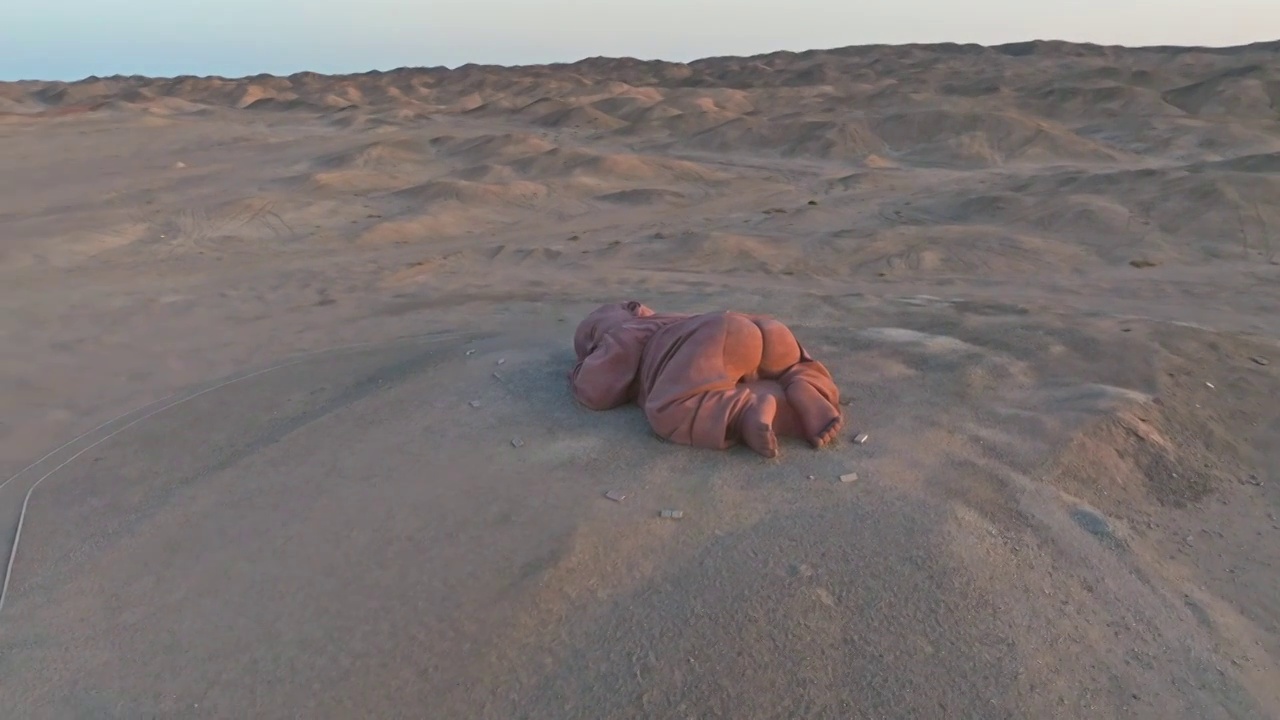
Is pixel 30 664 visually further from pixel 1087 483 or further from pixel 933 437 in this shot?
pixel 1087 483

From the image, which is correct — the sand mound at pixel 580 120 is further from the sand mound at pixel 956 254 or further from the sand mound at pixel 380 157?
the sand mound at pixel 956 254

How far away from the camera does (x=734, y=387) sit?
5.02 meters

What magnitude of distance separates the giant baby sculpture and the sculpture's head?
2.15 ft

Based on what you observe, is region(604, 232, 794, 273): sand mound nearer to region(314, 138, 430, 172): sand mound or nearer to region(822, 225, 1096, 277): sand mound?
region(822, 225, 1096, 277): sand mound

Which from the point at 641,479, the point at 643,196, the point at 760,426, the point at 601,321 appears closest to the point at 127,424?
the point at 601,321

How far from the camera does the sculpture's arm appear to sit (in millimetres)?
5508

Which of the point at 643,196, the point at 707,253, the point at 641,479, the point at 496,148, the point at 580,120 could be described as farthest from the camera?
the point at 580,120

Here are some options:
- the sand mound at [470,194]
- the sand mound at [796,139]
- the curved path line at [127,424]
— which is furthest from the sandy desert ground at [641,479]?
the sand mound at [796,139]

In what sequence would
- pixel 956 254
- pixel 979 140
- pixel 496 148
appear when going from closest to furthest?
pixel 956 254 → pixel 496 148 → pixel 979 140

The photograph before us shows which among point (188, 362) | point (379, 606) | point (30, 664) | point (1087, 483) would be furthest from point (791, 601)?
point (188, 362)

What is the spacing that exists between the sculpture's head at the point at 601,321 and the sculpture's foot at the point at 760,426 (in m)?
1.31

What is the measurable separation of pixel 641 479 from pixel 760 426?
0.65 meters

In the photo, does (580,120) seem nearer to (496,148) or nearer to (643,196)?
(496,148)

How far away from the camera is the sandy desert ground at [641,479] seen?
144 inches
